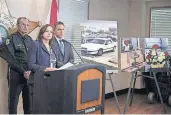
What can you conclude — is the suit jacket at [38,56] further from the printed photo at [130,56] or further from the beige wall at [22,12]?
the printed photo at [130,56]

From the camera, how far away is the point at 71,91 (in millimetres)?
2047

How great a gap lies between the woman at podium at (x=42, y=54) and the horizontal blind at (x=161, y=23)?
3814 millimetres

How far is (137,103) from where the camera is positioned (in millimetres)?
5355

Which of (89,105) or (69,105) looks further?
(89,105)

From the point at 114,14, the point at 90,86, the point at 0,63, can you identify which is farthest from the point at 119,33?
the point at 90,86

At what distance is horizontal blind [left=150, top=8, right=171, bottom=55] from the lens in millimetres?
6152

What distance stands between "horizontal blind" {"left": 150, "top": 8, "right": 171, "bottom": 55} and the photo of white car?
93.8 inches

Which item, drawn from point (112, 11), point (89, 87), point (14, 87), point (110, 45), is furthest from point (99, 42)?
point (89, 87)

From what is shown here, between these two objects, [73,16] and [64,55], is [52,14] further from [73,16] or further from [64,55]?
[64,55]

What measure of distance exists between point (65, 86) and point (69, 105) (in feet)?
0.49

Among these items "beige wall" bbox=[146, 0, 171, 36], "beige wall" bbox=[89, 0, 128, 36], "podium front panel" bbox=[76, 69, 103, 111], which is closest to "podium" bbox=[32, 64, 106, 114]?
"podium front panel" bbox=[76, 69, 103, 111]

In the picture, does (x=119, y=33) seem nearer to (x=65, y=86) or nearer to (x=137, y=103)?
(x=137, y=103)

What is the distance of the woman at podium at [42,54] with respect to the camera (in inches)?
115

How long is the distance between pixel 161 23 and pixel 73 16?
7.73ft
